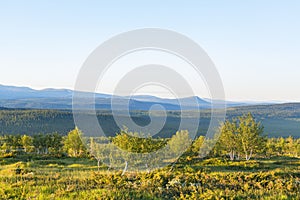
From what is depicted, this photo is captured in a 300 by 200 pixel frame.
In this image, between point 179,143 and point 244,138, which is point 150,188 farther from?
point 244,138

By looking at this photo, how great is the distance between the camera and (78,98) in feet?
71.4

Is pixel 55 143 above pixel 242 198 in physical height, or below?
below

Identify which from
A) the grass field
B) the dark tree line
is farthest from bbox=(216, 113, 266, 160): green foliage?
the grass field

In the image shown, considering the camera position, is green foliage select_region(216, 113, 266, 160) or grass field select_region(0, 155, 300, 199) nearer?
grass field select_region(0, 155, 300, 199)

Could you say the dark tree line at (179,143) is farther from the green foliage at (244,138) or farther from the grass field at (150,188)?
the grass field at (150,188)

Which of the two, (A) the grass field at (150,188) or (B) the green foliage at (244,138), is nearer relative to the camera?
(A) the grass field at (150,188)

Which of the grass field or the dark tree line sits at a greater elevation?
the grass field

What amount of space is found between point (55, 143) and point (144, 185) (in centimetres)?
7359

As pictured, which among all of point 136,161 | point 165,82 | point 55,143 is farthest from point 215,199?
Answer: point 55,143

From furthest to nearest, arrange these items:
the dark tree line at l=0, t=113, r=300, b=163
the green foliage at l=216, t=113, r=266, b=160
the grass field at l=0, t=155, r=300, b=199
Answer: the green foliage at l=216, t=113, r=266, b=160
the dark tree line at l=0, t=113, r=300, b=163
the grass field at l=0, t=155, r=300, b=199

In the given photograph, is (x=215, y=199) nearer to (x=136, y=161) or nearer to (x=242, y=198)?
(x=242, y=198)

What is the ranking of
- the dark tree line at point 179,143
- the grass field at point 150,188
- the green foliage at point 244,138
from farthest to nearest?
the green foliage at point 244,138
the dark tree line at point 179,143
the grass field at point 150,188

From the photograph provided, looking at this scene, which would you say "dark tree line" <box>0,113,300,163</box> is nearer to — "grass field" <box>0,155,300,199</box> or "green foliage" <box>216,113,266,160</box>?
"green foliage" <box>216,113,266,160</box>

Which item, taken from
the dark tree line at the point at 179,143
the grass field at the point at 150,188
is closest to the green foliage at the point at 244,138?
the dark tree line at the point at 179,143
